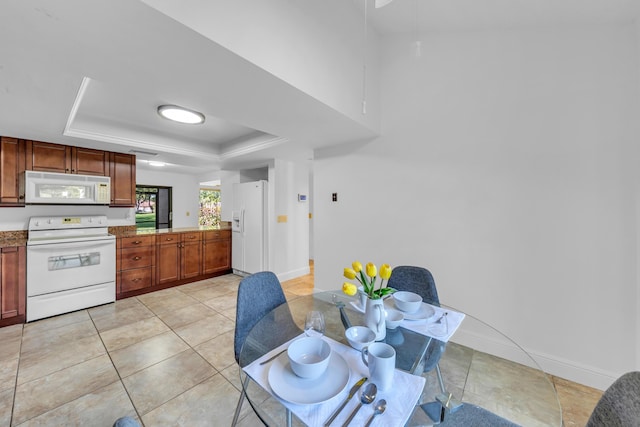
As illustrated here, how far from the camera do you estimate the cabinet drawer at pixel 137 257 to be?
3539mm

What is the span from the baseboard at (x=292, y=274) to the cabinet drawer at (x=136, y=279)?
1.94 metres

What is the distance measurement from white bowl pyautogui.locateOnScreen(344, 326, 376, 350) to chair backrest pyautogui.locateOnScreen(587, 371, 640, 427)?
0.65m

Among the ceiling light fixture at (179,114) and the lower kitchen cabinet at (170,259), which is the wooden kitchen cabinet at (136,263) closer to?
the lower kitchen cabinet at (170,259)

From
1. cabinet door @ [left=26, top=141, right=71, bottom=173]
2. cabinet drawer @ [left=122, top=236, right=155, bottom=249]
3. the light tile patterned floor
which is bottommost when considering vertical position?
the light tile patterned floor

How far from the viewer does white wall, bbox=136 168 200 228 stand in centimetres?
636

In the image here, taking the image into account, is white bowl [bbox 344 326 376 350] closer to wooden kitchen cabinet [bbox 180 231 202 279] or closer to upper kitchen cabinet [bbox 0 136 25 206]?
wooden kitchen cabinet [bbox 180 231 202 279]

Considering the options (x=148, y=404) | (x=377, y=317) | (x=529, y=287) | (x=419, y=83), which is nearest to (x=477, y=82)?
(x=419, y=83)

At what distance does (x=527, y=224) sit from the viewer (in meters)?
2.03

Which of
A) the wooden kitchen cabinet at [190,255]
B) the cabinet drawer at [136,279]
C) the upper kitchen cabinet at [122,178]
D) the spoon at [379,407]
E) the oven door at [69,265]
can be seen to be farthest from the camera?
the wooden kitchen cabinet at [190,255]

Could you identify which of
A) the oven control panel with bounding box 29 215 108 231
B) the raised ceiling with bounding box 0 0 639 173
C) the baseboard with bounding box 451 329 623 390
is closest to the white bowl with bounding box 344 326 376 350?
the baseboard with bounding box 451 329 623 390

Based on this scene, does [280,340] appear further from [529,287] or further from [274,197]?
[274,197]

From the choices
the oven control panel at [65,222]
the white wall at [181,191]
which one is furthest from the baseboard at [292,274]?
the white wall at [181,191]

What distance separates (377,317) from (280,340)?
0.51 metres

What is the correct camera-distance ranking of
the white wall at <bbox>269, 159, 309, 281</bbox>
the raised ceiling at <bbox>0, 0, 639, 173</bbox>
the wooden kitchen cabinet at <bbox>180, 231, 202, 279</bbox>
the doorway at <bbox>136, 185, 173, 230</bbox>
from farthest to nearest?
the doorway at <bbox>136, 185, 173, 230</bbox>, the white wall at <bbox>269, 159, 309, 281</bbox>, the wooden kitchen cabinet at <bbox>180, 231, 202, 279</bbox>, the raised ceiling at <bbox>0, 0, 639, 173</bbox>
